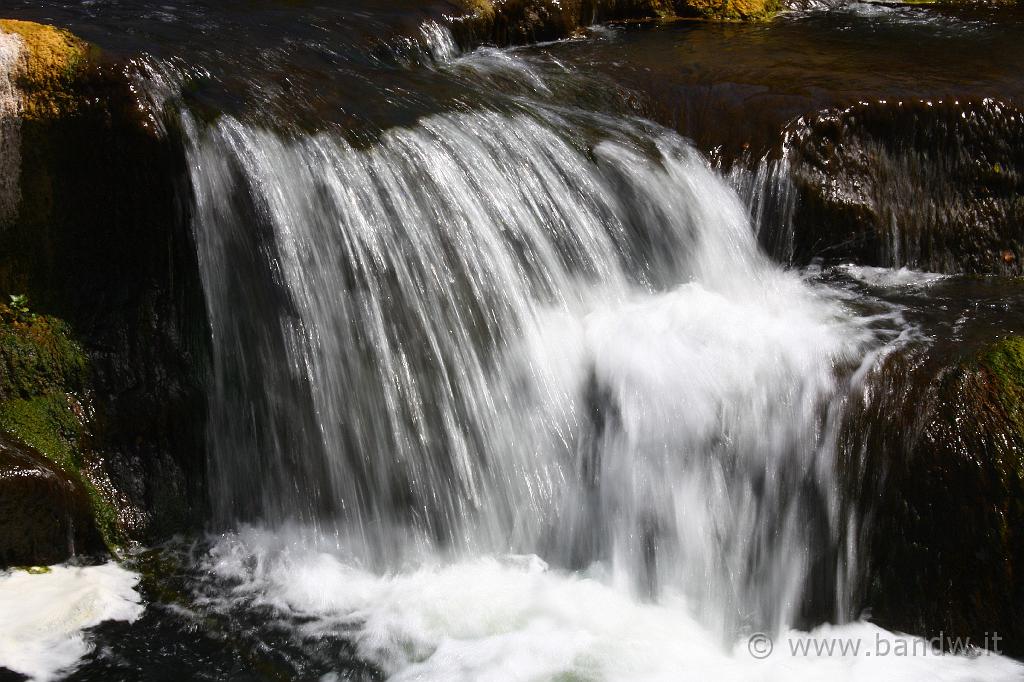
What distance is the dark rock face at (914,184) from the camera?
5.79 m

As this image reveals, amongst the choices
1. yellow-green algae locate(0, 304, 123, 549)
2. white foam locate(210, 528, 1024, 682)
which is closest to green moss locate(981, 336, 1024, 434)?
white foam locate(210, 528, 1024, 682)

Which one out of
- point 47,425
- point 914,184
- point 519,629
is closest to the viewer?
→ point 519,629

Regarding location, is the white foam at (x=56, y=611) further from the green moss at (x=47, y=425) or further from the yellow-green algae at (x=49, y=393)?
the green moss at (x=47, y=425)

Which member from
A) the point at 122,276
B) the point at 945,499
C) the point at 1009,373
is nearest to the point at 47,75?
the point at 122,276

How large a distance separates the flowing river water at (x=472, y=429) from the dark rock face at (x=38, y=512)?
0.89 ft

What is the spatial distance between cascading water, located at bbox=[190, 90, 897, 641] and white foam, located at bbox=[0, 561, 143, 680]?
602 mm

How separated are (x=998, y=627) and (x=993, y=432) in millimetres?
749

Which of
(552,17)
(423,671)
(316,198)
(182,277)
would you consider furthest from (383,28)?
(423,671)

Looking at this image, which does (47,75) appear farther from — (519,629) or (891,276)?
(891,276)

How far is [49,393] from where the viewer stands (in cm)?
448

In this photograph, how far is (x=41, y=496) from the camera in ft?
13.6

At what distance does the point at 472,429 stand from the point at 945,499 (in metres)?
1.94

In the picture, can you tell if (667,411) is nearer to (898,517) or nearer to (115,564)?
(898,517)

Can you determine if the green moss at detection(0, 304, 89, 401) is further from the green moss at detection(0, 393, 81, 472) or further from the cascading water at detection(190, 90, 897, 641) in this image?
the cascading water at detection(190, 90, 897, 641)
